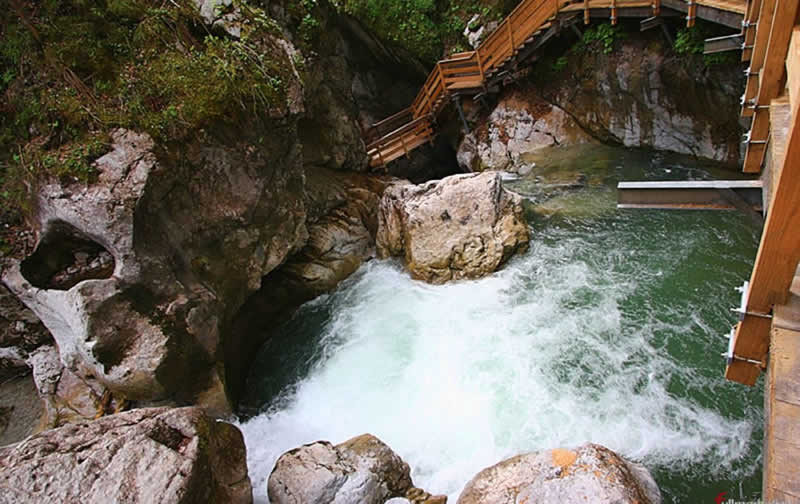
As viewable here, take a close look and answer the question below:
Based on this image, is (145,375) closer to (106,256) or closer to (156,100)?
(106,256)

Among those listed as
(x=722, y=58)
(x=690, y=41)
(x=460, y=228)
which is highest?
(x=690, y=41)

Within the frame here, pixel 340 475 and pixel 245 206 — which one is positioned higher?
pixel 245 206

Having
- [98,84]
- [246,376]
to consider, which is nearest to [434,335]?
[246,376]

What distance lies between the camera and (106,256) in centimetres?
545

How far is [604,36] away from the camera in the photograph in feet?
34.6

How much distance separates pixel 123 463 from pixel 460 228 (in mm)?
6439

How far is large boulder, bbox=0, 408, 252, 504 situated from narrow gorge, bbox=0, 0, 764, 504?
2cm

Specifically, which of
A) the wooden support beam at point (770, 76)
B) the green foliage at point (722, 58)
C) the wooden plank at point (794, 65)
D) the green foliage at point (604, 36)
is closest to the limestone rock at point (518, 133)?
the green foliage at point (604, 36)

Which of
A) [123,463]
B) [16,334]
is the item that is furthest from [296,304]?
[123,463]

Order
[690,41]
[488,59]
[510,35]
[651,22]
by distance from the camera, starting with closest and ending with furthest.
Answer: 1. [690,41]
2. [651,22]
3. [510,35]
4. [488,59]

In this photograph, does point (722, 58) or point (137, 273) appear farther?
point (722, 58)

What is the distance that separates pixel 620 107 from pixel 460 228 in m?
5.98

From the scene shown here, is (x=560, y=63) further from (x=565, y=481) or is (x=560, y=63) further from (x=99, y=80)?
(x=565, y=481)

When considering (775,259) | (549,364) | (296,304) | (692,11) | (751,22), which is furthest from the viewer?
(296,304)
